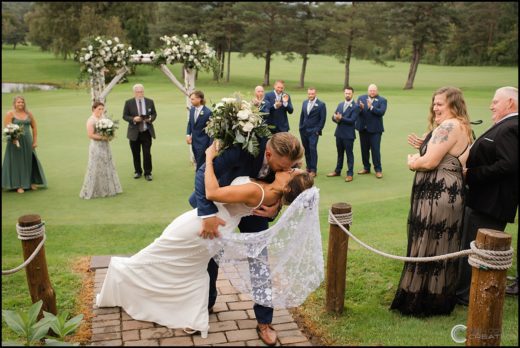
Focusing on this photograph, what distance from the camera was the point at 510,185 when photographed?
4801 mm

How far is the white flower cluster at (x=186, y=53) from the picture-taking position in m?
12.3

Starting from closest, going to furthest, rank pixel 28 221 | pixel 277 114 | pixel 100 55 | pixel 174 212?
pixel 28 221 → pixel 174 212 → pixel 100 55 → pixel 277 114

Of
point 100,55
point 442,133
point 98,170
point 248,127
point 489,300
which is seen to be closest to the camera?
point 489,300

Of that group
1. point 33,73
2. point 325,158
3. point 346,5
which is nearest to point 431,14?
point 346,5

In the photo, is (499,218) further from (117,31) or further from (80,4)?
(80,4)

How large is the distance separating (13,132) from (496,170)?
916 cm

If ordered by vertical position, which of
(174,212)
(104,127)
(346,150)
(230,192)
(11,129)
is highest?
(230,192)

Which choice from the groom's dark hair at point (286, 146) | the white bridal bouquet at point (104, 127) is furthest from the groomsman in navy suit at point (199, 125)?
the groom's dark hair at point (286, 146)

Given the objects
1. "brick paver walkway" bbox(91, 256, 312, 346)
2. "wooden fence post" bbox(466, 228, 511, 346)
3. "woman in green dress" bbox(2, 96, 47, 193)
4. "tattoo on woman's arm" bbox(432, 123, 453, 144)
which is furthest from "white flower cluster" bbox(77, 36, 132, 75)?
"wooden fence post" bbox(466, 228, 511, 346)

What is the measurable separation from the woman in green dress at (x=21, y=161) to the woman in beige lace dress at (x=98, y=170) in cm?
128

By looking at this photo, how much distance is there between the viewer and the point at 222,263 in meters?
4.27

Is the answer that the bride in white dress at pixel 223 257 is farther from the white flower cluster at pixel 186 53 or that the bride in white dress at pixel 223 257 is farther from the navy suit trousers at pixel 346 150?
the white flower cluster at pixel 186 53

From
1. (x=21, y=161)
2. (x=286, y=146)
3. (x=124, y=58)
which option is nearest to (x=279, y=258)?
(x=286, y=146)

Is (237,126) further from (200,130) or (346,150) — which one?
(346,150)
